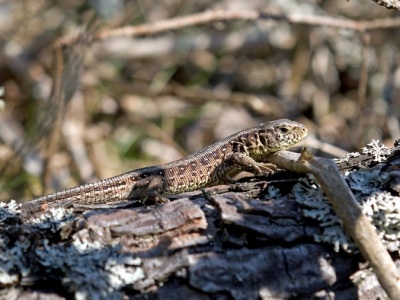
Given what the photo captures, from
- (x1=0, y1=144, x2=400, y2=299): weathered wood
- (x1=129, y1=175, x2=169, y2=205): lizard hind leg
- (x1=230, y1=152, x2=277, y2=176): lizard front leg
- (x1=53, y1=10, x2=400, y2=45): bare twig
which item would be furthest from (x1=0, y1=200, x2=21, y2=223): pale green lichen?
(x1=53, y1=10, x2=400, y2=45): bare twig

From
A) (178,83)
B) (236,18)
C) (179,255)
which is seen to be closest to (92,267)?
(179,255)

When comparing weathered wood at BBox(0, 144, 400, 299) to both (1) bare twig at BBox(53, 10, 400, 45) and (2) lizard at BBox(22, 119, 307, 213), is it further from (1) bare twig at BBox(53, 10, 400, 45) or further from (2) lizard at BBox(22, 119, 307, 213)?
(1) bare twig at BBox(53, 10, 400, 45)

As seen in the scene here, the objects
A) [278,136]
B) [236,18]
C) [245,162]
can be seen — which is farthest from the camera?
[236,18]

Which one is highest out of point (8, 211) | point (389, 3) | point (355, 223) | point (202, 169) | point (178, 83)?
point (178, 83)

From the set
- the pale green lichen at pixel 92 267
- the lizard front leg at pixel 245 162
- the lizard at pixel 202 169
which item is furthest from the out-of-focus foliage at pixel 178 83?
the pale green lichen at pixel 92 267

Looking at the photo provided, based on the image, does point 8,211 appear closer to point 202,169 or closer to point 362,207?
point 362,207
